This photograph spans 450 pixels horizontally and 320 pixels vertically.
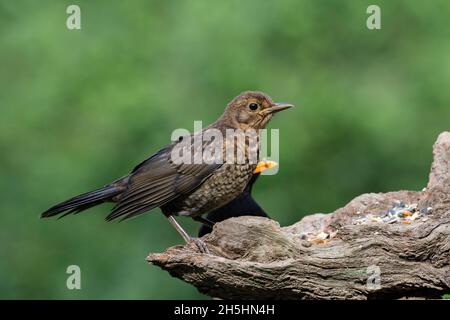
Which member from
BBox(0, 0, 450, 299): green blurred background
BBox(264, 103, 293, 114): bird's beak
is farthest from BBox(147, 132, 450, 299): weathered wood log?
BBox(0, 0, 450, 299): green blurred background

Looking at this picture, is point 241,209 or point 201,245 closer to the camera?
point 201,245

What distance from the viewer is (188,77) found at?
998cm

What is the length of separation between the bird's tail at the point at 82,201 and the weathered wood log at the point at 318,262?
124cm

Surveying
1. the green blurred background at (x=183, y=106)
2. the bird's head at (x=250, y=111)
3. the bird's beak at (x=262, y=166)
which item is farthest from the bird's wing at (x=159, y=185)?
the green blurred background at (x=183, y=106)

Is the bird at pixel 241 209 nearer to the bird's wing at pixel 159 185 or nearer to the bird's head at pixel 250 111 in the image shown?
the bird's head at pixel 250 111

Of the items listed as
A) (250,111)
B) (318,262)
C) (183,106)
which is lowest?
(318,262)

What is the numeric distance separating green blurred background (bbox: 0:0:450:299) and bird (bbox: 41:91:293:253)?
2.45 m

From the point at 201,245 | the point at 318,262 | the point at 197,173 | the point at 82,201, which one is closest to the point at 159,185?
the point at 197,173

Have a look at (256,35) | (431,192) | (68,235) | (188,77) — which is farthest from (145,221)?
(431,192)

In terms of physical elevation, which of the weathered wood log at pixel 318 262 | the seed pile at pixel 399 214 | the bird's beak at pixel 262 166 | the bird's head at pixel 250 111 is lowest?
the weathered wood log at pixel 318 262

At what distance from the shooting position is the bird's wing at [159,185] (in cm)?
632

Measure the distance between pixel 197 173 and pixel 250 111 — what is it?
0.63 metres

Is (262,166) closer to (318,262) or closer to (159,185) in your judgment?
(159,185)

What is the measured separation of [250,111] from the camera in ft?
22.1
